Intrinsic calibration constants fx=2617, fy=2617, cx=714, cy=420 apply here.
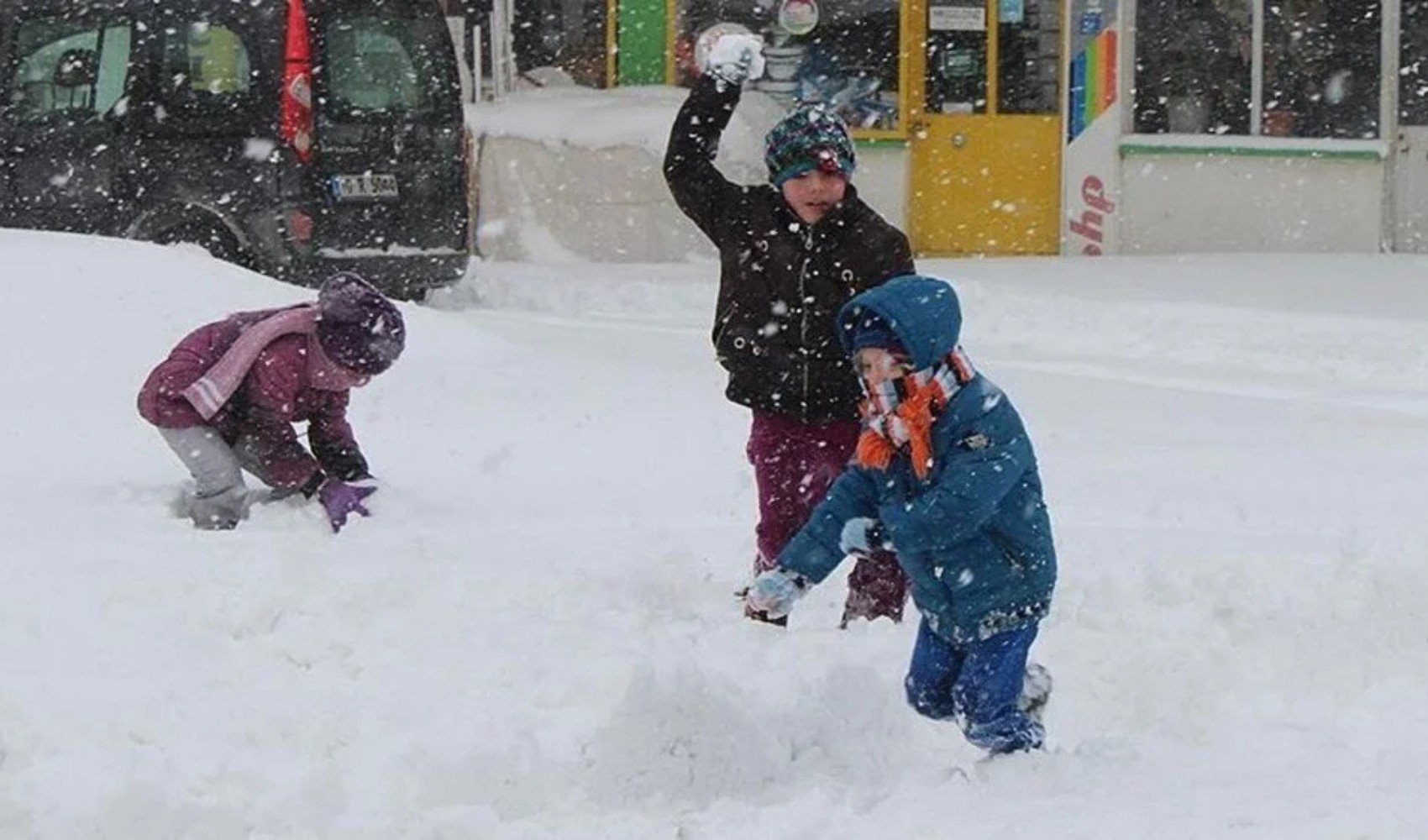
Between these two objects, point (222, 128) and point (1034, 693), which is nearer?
point (1034, 693)

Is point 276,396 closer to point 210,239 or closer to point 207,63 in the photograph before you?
point 210,239

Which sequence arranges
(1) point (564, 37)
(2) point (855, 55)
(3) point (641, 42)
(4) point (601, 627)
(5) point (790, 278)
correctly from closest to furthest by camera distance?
(4) point (601, 627), (5) point (790, 278), (2) point (855, 55), (3) point (641, 42), (1) point (564, 37)

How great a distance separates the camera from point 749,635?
5.69 m

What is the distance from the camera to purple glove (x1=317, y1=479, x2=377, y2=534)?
24.0 ft

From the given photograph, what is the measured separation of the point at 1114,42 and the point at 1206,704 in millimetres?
13016

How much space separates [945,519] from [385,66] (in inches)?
383

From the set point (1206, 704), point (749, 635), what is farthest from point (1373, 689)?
point (749, 635)

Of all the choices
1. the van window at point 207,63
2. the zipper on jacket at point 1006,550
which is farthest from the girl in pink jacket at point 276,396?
the van window at point 207,63

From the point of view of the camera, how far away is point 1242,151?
1831cm

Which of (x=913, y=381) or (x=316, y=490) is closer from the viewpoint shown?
(x=913, y=381)

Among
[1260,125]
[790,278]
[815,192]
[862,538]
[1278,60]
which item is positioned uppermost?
[1278,60]

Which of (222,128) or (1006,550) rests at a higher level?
(222,128)

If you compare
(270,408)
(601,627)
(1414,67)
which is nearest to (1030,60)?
(1414,67)

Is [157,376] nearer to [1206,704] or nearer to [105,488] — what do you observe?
[105,488]
